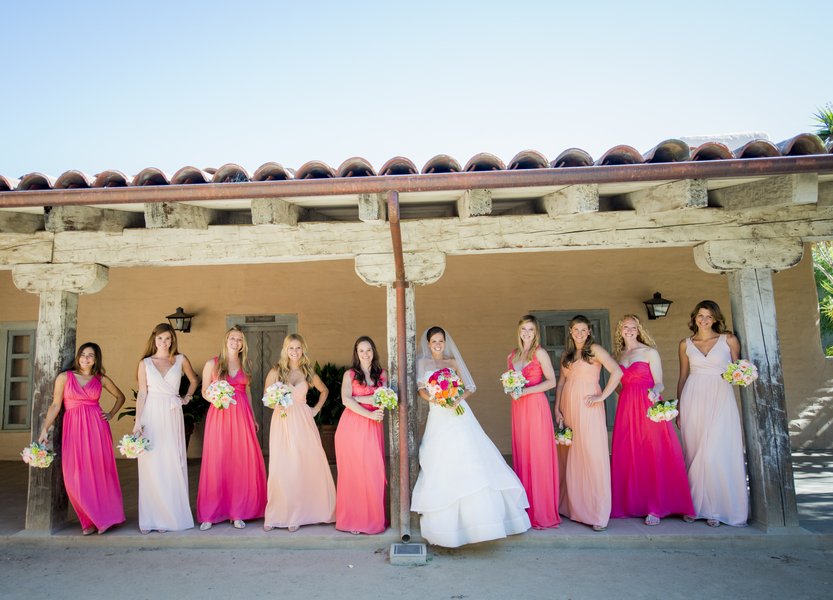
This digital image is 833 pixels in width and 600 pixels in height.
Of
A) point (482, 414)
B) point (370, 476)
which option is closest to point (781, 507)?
point (370, 476)

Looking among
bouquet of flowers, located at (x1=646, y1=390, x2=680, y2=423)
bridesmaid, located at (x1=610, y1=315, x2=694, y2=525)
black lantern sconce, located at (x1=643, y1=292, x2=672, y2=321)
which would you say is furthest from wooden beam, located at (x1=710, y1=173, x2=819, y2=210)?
black lantern sconce, located at (x1=643, y1=292, x2=672, y2=321)

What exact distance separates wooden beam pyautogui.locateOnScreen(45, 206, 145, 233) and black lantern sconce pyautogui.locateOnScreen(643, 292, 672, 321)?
6327mm

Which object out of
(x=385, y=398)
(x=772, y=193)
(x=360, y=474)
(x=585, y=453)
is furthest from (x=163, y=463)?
(x=772, y=193)

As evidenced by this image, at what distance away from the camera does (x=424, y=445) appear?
461 cm

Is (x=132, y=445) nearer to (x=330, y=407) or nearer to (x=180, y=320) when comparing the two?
(x=330, y=407)

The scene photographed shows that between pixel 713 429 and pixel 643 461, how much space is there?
0.62m

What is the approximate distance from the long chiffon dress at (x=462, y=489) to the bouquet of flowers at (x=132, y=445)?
2210mm

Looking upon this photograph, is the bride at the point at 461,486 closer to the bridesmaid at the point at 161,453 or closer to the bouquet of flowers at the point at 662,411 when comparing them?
the bouquet of flowers at the point at 662,411

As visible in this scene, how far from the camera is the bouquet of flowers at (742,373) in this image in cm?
448

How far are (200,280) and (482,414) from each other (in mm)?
4477

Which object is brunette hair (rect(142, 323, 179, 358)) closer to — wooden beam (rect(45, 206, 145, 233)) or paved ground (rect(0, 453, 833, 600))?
wooden beam (rect(45, 206, 145, 233))

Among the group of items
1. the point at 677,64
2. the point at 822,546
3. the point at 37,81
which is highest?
the point at 37,81

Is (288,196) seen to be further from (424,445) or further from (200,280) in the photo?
(200,280)

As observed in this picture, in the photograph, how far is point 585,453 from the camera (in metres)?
4.76
